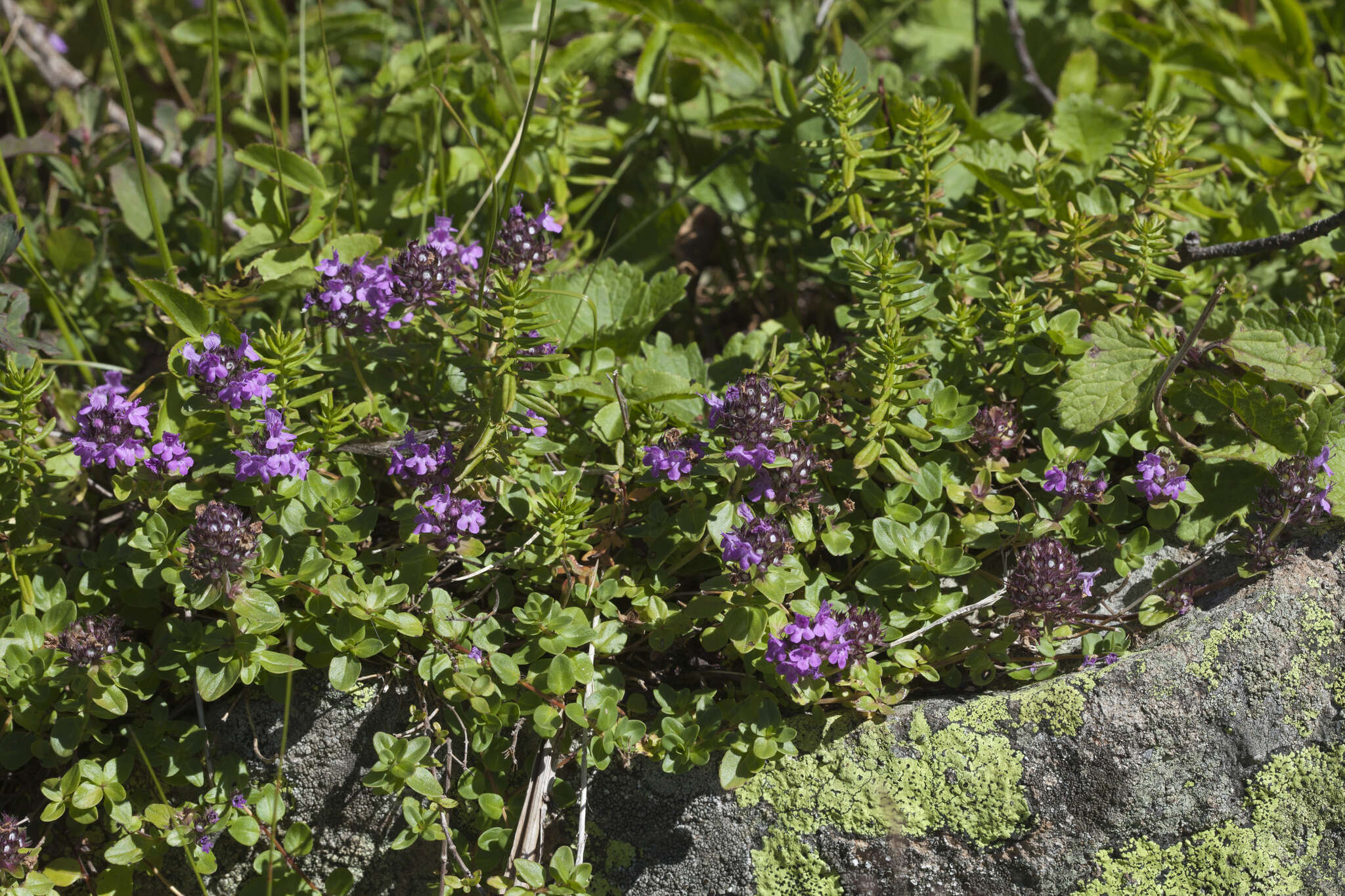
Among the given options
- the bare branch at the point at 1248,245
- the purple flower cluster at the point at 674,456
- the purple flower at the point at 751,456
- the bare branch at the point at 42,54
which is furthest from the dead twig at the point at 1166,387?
the bare branch at the point at 42,54

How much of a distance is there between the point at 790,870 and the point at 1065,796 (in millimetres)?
608

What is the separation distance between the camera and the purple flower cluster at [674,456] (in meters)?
2.22

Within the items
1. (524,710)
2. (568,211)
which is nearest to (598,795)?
(524,710)

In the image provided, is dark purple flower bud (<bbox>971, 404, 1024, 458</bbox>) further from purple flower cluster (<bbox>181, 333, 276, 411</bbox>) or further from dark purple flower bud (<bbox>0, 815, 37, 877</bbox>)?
dark purple flower bud (<bbox>0, 815, 37, 877</bbox>)

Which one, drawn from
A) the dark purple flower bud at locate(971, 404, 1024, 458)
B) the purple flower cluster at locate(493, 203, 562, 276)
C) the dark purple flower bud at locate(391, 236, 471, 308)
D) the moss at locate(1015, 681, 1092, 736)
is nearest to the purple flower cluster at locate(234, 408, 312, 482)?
the dark purple flower bud at locate(391, 236, 471, 308)

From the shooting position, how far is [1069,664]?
2.40m

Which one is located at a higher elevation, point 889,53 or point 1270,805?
point 889,53

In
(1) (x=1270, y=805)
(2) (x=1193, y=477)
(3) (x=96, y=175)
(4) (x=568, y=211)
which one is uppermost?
(3) (x=96, y=175)

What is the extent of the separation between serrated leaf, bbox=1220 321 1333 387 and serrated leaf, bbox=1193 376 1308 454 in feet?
0.18

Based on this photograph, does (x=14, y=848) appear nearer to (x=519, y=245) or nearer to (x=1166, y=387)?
(x=519, y=245)

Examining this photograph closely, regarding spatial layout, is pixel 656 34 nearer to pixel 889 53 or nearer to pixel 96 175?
pixel 889 53

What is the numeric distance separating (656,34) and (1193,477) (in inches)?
88.5

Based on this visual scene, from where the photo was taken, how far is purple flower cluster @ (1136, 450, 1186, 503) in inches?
91.4

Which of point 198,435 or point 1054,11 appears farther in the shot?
point 1054,11
